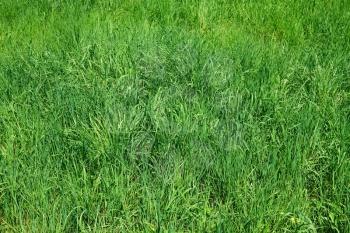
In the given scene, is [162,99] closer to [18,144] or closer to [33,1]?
[18,144]

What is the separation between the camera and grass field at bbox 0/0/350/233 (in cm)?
246

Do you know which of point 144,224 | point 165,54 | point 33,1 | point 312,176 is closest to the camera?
point 144,224

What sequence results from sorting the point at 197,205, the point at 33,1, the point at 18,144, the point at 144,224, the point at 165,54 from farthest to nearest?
the point at 33,1
the point at 165,54
the point at 18,144
the point at 197,205
the point at 144,224

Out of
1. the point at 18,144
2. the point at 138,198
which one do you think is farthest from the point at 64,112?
the point at 138,198

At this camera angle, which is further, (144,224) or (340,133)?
(340,133)

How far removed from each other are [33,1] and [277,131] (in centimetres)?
343

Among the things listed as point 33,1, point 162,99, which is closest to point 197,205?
point 162,99

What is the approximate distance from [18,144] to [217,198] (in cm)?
134

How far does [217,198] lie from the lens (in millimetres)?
2592

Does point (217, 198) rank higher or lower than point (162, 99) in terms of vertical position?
lower

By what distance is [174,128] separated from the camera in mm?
2873

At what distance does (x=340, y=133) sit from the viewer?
9.36 feet

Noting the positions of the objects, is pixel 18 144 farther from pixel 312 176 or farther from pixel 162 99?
pixel 312 176

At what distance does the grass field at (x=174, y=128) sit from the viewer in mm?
2459
